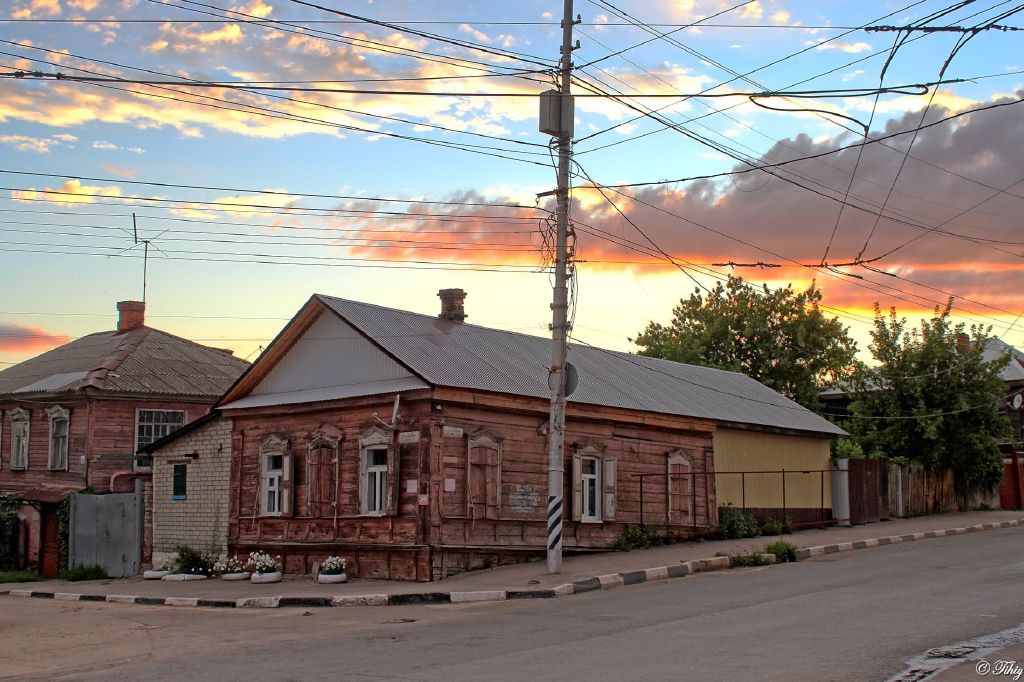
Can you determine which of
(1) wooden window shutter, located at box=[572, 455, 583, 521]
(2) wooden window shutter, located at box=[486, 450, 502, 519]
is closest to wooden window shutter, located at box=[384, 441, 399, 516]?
(2) wooden window shutter, located at box=[486, 450, 502, 519]

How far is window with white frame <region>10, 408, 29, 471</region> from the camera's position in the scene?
120 ft

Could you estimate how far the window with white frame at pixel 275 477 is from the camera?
81.3 feet

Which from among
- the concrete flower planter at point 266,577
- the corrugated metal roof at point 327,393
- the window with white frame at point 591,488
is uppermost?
the corrugated metal roof at point 327,393

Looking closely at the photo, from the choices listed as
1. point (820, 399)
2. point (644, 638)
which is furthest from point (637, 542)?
point (820, 399)

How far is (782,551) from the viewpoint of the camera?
72.3 ft

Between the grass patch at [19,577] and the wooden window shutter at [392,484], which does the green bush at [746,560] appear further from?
the grass patch at [19,577]

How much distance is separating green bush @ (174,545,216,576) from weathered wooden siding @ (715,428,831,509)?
1322 cm

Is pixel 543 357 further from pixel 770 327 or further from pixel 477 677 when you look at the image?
pixel 770 327

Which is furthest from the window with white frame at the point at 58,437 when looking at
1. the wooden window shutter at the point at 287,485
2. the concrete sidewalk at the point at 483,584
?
the wooden window shutter at the point at 287,485

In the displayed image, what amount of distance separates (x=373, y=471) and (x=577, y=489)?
481cm

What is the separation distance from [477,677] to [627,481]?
16.4m

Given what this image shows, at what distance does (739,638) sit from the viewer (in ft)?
38.6

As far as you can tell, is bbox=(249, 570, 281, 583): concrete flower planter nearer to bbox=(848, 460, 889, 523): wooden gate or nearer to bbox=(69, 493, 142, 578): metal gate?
bbox=(69, 493, 142, 578): metal gate

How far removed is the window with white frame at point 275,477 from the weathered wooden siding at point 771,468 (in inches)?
441
